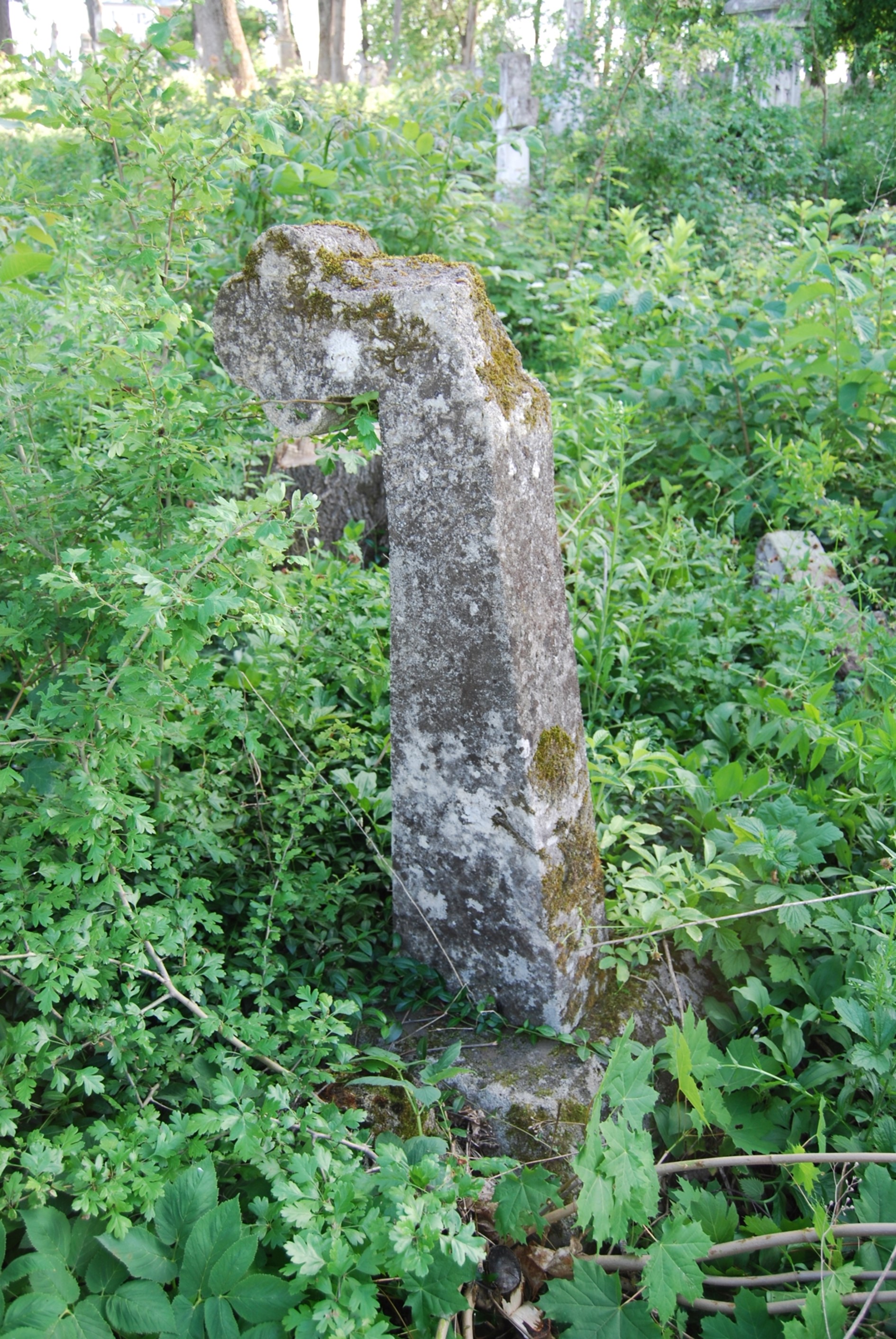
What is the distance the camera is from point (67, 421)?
2.15 metres

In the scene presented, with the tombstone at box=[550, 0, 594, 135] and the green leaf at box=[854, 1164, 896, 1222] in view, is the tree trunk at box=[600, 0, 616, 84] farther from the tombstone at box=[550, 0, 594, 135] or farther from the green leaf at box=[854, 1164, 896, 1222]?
the green leaf at box=[854, 1164, 896, 1222]

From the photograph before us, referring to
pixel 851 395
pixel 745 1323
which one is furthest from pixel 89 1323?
pixel 851 395

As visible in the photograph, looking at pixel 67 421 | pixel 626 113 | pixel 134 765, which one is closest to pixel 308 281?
pixel 67 421

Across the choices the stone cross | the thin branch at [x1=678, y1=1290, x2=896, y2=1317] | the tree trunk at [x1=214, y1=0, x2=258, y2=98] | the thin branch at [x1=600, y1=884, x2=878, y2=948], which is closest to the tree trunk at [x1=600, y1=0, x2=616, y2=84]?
the tree trunk at [x1=214, y1=0, x2=258, y2=98]

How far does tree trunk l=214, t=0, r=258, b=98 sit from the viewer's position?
1041 centimetres

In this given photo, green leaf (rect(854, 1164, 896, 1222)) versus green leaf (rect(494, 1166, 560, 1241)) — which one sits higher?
green leaf (rect(494, 1166, 560, 1241))

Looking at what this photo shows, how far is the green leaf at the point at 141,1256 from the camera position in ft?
4.96

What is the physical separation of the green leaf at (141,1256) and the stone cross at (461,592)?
856 millimetres

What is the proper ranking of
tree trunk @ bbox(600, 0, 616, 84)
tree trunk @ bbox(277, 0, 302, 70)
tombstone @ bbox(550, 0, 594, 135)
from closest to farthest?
tree trunk @ bbox(600, 0, 616, 84), tombstone @ bbox(550, 0, 594, 135), tree trunk @ bbox(277, 0, 302, 70)

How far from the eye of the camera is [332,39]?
16.9 metres

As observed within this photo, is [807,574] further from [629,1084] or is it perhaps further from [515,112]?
[515,112]

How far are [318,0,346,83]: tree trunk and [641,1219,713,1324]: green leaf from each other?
751 inches

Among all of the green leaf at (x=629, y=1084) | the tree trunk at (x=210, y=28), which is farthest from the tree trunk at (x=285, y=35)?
the green leaf at (x=629, y=1084)

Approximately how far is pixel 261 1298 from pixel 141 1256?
22cm
